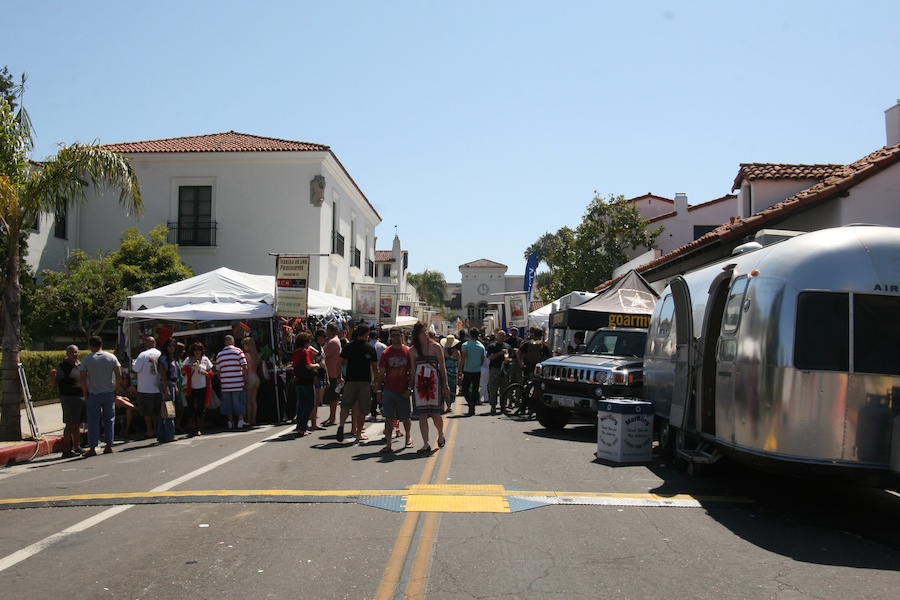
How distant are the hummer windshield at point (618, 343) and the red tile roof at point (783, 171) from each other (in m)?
10.5

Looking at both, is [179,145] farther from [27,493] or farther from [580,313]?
[27,493]

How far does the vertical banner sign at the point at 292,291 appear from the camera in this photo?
1773 centimetres

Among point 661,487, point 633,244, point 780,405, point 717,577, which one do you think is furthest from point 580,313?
point 633,244

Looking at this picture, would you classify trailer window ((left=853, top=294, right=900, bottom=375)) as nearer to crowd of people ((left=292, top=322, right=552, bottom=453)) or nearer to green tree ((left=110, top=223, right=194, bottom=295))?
crowd of people ((left=292, top=322, right=552, bottom=453))

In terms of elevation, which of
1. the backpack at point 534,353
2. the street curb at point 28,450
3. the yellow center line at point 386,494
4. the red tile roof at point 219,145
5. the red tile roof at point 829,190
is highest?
the red tile roof at point 219,145

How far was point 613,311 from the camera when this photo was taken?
19.0 m

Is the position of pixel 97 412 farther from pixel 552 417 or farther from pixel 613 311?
pixel 613 311

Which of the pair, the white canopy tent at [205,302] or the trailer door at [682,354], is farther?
the white canopy tent at [205,302]

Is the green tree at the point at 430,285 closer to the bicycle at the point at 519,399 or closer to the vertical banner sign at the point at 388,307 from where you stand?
the vertical banner sign at the point at 388,307

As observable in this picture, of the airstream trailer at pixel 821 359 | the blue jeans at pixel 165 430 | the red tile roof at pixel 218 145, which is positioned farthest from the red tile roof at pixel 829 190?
the red tile roof at pixel 218 145

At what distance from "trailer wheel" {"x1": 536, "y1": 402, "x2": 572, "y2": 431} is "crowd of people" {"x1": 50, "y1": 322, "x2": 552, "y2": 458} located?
1.75 metres

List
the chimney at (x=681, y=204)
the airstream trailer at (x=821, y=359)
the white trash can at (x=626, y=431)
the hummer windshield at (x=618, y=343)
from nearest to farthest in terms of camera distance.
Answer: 1. the airstream trailer at (x=821, y=359)
2. the white trash can at (x=626, y=431)
3. the hummer windshield at (x=618, y=343)
4. the chimney at (x=681, y=204)

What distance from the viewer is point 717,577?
233 inches

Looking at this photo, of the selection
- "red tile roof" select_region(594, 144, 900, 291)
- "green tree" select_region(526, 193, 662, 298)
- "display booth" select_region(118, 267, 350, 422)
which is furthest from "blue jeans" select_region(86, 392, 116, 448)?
"green tree" select_region(526, 193, 662, 298)
